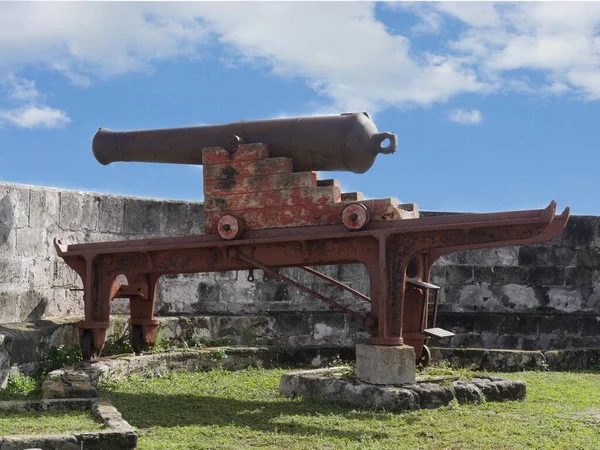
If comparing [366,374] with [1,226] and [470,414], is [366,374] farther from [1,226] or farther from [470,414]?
[1,226]

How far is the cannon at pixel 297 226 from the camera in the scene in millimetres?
7020

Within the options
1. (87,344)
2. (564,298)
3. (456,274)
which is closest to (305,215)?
(87,344)

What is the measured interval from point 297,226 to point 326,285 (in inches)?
148

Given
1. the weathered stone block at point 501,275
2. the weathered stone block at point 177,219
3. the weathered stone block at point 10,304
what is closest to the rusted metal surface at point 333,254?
the weathered stone block at point 10,304

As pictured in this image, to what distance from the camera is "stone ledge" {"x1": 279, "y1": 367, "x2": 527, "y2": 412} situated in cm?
665

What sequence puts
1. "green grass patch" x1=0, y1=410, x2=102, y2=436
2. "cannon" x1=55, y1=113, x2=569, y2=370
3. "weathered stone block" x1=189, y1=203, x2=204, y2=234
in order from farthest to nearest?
1. "weathered stone block" x1=189, y1=203, x2=204, y2=234
2. "cannon" x1=55, y1=113, x2=569, y2=370
3. "green grass patch" x1=0, y1=410, x2=102, y2=436

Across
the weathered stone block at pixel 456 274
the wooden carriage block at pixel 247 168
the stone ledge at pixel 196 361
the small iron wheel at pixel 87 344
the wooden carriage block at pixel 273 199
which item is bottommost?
the stone ledge at pixel 196 361

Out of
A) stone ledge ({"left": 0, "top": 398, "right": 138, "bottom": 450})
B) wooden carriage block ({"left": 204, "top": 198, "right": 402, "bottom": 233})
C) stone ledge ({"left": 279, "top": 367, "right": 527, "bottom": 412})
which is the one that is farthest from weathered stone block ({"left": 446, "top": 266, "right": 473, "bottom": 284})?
stone ledge ({"left": 0, "top": 398, "right": 138, "bottom": 450})

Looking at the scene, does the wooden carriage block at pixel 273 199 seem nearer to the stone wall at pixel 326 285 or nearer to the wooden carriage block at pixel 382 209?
the wooden carriage block at pixel 382 209

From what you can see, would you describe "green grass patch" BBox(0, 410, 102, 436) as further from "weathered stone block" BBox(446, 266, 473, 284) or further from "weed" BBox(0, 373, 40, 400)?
"weathered stone block" BBox(446, 266, 473, 284)

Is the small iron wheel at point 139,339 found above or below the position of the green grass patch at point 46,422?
above

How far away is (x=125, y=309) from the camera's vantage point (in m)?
10.3

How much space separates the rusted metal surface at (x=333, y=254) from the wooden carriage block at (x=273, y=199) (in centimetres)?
23

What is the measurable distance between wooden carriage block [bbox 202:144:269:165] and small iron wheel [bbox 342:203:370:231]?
94 centimetres
